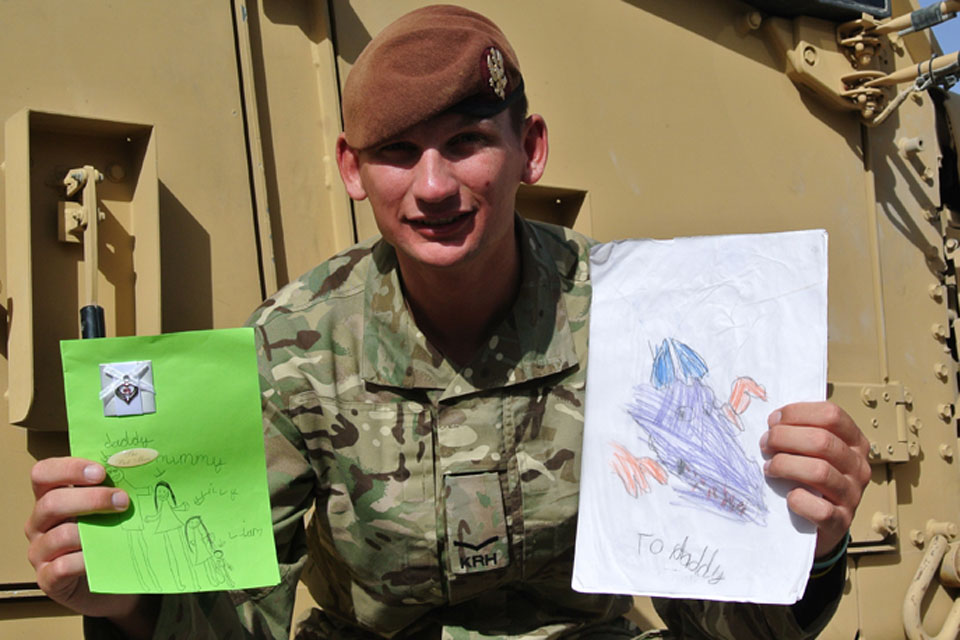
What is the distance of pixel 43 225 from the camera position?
1.65 m

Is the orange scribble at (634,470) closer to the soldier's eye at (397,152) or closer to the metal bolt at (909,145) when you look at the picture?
the soldier's eye at (397,152)

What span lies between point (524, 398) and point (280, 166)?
63 cm

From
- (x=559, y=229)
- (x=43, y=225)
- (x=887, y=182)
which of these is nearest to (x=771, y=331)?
(x=559, y=229)

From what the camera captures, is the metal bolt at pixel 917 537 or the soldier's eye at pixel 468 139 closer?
the soldier's eye at pixel 468 139

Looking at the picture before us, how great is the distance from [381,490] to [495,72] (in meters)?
0.63

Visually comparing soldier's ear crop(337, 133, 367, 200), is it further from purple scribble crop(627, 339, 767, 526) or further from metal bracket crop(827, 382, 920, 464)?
metal bracket crop(827, 382, 920, 464)

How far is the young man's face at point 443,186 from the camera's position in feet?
4.98

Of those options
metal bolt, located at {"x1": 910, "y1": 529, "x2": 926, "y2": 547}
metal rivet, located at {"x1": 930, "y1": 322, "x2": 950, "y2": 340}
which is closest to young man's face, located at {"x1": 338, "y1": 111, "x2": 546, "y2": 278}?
metal bolt, located at {"x1": 910, "y1": 529, "x2": 926, "y2": 547}

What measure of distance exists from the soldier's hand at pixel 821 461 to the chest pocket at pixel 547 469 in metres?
0.38

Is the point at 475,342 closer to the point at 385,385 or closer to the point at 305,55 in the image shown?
the point at 385,385

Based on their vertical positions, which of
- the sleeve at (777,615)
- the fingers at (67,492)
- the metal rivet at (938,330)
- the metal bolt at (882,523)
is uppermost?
the metal rivet at (938,330)

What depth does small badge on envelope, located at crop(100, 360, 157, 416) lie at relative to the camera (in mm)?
1312

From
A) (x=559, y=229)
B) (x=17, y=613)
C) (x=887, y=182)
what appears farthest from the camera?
(x=887, y=182)

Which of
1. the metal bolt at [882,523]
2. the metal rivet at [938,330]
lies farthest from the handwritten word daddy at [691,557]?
the metal rivet at [938,330]
